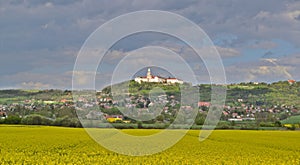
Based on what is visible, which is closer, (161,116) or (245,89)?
(161,116)

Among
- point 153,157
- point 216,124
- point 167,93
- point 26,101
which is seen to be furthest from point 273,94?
point 153,157

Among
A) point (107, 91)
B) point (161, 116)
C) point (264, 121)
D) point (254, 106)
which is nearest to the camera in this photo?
point (107, 91)

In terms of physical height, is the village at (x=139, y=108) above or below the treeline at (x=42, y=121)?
above

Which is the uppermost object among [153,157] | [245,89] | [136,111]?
[245,89]

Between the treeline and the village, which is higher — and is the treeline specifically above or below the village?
below

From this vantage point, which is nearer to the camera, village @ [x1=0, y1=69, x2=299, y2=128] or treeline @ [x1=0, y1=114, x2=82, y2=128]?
village @ [x1=0, y1=69, x2=299, y2=128]

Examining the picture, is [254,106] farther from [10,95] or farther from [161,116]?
[10,95]

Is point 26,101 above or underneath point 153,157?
above

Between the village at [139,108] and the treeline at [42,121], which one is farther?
the treeline at [42,121]

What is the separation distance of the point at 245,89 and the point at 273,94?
7.48m

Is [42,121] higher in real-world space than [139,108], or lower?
lower

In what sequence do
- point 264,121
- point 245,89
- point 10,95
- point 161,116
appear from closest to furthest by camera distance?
point 161,116
point 264,121
point 245,89
point 10,95

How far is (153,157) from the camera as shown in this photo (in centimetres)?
2361

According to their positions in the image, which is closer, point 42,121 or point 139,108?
point 139,108
